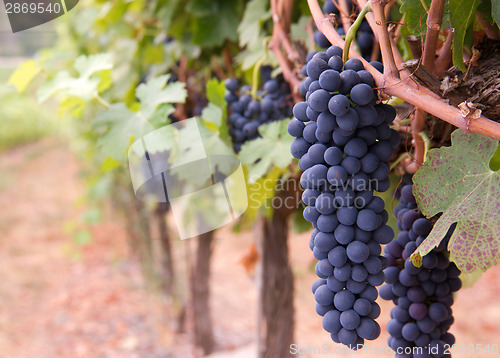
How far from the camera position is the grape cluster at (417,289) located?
1.94ft

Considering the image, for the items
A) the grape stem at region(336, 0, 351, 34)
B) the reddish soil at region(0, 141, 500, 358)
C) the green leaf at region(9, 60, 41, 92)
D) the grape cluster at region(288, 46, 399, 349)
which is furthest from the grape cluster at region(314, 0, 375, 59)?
the reddish soil at region(0, 141, 500, 358)

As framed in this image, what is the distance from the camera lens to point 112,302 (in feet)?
11.6

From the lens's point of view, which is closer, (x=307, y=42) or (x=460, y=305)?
(x=307, y=42)

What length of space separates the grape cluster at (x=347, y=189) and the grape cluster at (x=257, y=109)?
0.37m

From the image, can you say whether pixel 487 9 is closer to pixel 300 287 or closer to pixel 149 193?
pixel 149 193

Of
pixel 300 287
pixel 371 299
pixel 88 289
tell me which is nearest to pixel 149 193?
pixel 371 299

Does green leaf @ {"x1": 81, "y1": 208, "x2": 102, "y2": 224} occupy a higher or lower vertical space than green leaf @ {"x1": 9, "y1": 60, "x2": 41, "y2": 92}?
lower

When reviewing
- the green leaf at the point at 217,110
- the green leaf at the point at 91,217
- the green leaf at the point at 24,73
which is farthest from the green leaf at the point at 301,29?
the green leaf at the point at 91,217

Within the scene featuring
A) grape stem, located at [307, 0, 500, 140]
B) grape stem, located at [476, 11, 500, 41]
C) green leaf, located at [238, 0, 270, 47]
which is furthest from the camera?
green leaf, located at [238, 0, 270, 47]

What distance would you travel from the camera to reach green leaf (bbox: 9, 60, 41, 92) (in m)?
1.05

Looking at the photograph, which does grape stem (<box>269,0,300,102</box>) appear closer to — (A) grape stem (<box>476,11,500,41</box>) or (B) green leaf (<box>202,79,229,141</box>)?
(B) green leaf (<box>202,79,229,141</box>)

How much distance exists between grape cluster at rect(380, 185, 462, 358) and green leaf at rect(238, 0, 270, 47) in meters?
0.56

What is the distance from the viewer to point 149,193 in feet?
3.42

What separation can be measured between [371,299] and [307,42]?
23.0 inches
